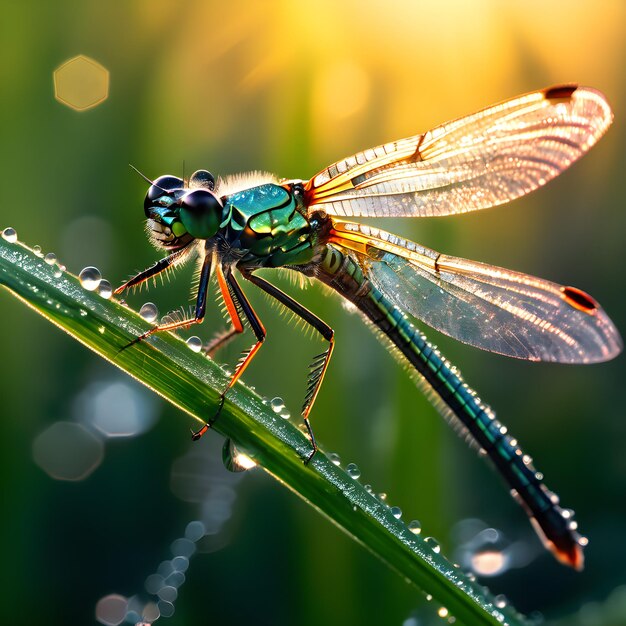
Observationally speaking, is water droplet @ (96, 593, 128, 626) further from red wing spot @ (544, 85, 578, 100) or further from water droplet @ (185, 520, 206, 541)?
red wing spot @ (544, 85, 578, 100)

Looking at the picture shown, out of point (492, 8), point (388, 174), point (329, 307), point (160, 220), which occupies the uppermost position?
point (492, 8)

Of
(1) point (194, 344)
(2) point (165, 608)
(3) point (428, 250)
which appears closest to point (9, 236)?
(1) point (194, 344)

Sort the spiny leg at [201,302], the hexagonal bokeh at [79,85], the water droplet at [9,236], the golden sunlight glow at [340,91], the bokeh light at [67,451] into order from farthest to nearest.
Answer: the hexagonal bokeh at [79,85] → the golden sunlight glow at [340,91] → the bokeh light at [67,451] → the spiny leg at [201,302] → the water droplet at [9,236]

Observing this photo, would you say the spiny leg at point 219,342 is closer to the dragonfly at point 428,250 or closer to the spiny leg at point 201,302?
the dragonfly at point 428,250

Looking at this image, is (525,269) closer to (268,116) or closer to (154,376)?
(268,116)

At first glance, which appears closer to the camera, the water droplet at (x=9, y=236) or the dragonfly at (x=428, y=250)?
the water droplet at (x=9, y=236)

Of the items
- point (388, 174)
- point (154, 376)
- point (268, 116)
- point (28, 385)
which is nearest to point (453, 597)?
point (154, 376)

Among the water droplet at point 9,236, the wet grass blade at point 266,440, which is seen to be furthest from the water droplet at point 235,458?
the water droplet at point 9,236

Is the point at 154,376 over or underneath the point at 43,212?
underneath
